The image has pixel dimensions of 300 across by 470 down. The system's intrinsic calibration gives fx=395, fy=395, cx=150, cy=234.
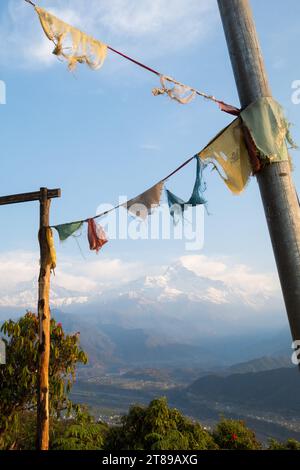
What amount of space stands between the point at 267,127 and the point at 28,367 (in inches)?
480

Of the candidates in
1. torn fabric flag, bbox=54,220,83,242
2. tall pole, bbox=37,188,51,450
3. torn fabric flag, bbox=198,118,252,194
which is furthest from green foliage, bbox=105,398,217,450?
torn fabric flag, bbox=198,118,252,194

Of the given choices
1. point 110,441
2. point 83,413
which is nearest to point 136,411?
point 110,441

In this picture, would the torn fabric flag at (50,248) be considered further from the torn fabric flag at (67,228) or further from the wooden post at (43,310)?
the torn fabric flag at (67,228)

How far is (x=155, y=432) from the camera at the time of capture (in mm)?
14289

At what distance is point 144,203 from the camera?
6457mm

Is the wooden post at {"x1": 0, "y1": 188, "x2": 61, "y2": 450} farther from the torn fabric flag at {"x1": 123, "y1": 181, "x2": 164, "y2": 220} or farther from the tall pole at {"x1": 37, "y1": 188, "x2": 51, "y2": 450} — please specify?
the torn fabric flag at {"x1": 123, "y1": 181, "x2": 164, "y2": 220}

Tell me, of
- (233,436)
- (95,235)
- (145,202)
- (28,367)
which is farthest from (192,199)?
(233,436)

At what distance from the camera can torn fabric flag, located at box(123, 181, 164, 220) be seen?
20.1 feet

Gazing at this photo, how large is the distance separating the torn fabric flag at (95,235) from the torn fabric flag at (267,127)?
5911mm

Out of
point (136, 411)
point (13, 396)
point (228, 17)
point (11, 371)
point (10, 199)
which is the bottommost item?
point (136, 411)

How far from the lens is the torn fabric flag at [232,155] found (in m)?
3.42
